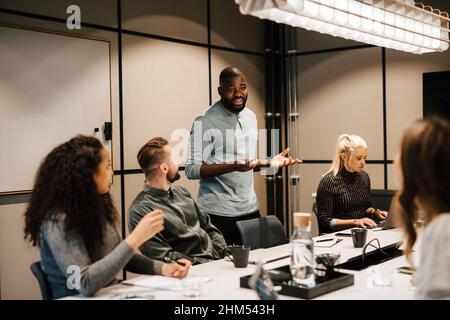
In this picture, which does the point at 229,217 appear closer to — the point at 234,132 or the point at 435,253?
the point at 234,132

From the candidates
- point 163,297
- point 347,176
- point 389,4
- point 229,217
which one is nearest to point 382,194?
point 347,176

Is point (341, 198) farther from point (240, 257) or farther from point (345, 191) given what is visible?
point (240, 257)

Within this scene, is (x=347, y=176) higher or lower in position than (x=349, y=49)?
lower

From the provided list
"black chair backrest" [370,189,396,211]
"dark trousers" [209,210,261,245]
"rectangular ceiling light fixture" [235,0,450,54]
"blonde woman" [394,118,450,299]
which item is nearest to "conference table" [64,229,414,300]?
"blonde woman" [394,118,450,299]

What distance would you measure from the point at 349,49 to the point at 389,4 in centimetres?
300

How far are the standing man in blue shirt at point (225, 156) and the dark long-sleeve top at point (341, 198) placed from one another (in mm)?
578

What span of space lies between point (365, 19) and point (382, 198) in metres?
2.22

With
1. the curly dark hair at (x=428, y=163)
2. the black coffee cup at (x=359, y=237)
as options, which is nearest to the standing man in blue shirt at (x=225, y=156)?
the black coffee cup at (x=359, y=237)

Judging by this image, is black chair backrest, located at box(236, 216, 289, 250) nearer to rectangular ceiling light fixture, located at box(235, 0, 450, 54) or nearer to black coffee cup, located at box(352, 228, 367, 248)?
black coffee cup, located at box(352, 228, 367, 248)

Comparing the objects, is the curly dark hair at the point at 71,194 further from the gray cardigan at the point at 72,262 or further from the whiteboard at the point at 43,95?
the whiteboard at the point at 43,95

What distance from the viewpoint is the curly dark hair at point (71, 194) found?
2.04 metres

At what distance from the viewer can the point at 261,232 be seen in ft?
10.8

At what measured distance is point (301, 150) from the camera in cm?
626

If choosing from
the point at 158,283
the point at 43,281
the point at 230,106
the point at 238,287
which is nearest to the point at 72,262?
the point at 43,281
